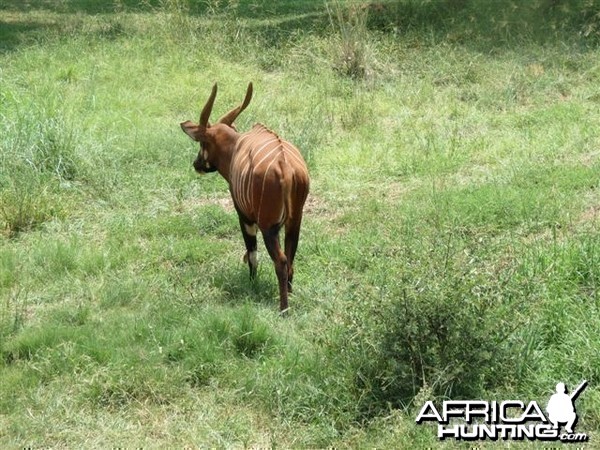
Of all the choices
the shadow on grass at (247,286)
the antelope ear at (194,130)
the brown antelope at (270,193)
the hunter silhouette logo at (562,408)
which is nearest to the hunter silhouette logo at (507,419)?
the hunter silhouette logo at (562,408)

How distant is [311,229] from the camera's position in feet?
25.0

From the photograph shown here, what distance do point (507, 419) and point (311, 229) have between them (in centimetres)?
342

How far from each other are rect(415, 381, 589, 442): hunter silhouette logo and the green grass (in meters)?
0.10

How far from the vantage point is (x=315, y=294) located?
6.18 metres

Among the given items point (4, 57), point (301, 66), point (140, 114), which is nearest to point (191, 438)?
point (140, 114)

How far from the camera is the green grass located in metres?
4.72

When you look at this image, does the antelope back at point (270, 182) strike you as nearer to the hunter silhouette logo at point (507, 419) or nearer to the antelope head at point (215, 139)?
the antelope head at point (215, 139)

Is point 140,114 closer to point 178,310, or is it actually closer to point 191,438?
point 178,310

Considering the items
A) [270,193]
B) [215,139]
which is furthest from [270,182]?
[215,139]

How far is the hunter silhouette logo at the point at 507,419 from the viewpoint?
4.34m

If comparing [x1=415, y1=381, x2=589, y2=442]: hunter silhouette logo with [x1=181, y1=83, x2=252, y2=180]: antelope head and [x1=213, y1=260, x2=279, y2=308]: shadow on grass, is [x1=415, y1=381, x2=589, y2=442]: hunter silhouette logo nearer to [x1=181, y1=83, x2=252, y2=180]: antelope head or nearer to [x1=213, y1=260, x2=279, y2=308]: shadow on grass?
[x1=213, y1=260, x2=279, y2=308]: shadow on grass

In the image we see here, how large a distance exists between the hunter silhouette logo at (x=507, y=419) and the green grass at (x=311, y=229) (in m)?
0.10

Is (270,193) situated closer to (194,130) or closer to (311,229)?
(194,130)

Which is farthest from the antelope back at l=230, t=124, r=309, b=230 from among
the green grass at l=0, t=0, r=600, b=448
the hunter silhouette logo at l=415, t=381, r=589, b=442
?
the hunter silhouette logo at l=415, t=381, r=589, b=442
